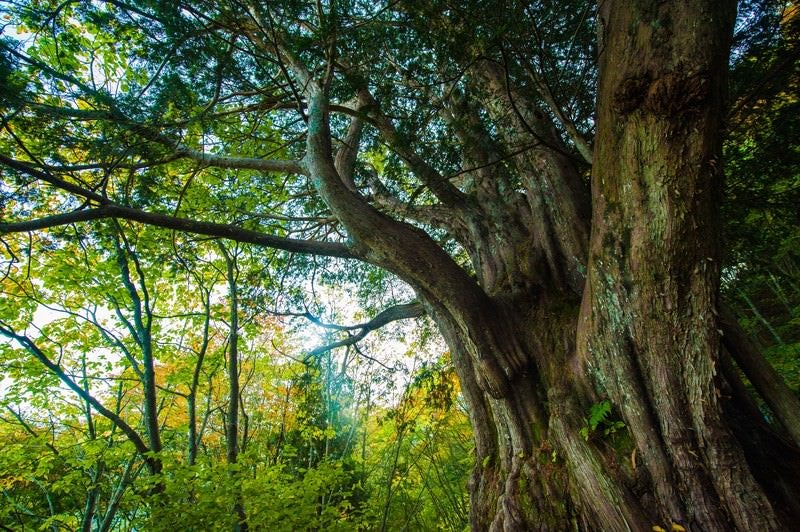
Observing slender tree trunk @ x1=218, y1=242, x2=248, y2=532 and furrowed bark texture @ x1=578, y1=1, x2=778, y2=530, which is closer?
furrowed bark texture @ x1=578, y1=1, x2=778, y2=530

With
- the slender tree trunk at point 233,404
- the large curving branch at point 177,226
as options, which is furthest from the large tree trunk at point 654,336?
the slender tree trunk at point 233,404

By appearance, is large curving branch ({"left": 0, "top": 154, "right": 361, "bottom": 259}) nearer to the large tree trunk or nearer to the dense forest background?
the dense forest background

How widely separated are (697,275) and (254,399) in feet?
40.3

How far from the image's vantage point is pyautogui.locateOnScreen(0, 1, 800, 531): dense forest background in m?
3.19

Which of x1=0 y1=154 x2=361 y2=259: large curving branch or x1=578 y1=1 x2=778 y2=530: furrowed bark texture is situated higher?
x1=0 y1=154 x2=361 y2=259: large curving branch

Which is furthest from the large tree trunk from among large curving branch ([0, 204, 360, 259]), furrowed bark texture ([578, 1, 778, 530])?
large curving branch ([0, 204, 360, 259])

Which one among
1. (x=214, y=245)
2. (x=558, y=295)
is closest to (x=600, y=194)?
(x=558, y=295)

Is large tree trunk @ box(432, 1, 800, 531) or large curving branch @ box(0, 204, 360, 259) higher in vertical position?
large curving branch @ box(0, 204, 360, 259)

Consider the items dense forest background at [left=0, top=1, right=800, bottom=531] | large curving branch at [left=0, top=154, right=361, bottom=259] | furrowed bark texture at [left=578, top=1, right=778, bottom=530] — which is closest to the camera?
furrowed bark texture at [left=578, top=1, right=778, bottom=530]

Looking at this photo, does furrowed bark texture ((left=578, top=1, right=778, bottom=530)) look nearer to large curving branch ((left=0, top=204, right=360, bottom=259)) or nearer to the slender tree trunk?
large curving branch ((left=0, top=204, right=360, bottom=259))

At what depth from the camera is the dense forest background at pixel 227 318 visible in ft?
10.5

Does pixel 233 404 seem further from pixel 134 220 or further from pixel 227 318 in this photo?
pixel 134 220

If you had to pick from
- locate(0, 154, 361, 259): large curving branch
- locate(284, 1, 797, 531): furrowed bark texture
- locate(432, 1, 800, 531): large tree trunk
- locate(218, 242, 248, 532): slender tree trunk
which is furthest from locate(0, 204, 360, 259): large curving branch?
locate(218, 242, 248, 532): slender tree trunk

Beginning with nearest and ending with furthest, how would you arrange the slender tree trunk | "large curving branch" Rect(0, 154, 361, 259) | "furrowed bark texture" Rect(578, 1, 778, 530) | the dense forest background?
"furrowed bark texture" Rect(578, 1, 778, 530) → "large curving branch" Rect(0, 154, 361, 259) → the dense forest background → the slender tree trunk
